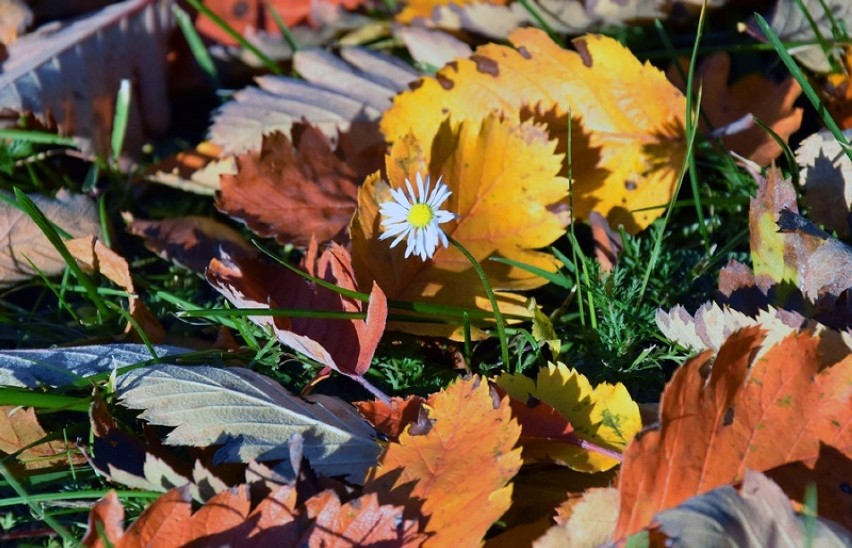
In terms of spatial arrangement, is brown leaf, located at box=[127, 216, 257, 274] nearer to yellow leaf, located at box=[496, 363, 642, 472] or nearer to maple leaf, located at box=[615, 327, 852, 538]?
yellow leaf, located at box=[496, 363, 642, 472]

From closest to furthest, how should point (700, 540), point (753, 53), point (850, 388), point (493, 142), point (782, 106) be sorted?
point (700, 540) < point (850, 388) < point (493, 142) < point (782, 106) < point (753, 53)

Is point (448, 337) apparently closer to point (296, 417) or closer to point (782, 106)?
point (296, 417)

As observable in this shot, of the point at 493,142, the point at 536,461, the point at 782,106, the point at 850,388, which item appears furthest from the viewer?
the point at 782,106

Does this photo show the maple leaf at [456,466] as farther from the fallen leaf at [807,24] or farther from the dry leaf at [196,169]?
the fallen leaf at [807,24]

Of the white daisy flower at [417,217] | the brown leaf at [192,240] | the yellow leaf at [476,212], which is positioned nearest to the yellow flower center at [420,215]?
the white daisy flower at [417,217]

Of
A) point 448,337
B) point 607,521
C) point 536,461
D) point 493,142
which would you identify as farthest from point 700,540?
point 493,142

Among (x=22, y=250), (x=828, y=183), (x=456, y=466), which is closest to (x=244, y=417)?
(x=456, y=466)

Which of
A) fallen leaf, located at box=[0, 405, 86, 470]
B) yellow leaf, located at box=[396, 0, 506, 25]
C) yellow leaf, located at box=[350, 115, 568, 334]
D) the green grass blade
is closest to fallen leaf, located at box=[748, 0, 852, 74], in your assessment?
the green grass blade

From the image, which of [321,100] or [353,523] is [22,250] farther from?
[353,523]
